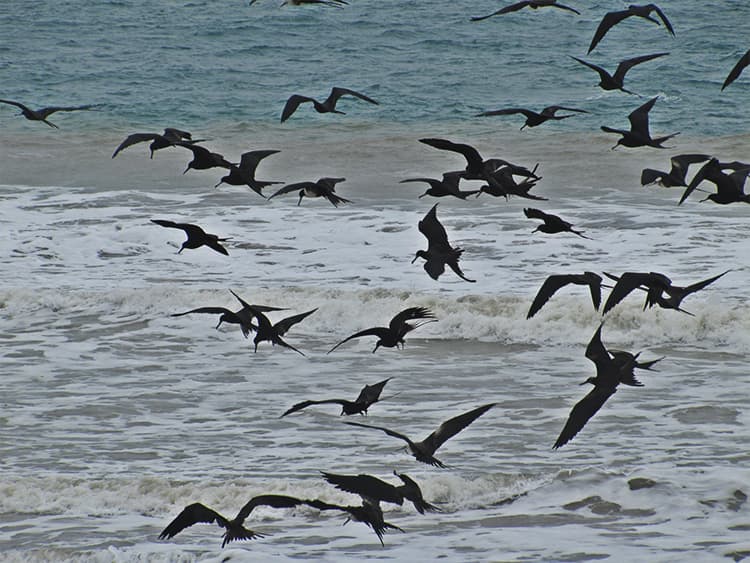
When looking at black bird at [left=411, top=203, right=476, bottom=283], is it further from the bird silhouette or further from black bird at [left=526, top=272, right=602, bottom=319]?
the bird silhouette

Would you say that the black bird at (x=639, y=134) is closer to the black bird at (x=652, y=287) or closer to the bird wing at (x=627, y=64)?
the bird wing at (x=627, y=64)

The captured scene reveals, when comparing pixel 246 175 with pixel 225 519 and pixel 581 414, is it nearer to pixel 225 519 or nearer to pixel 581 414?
pixel 225 519

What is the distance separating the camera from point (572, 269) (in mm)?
15227

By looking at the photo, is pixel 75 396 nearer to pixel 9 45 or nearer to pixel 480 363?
pixel 480 363

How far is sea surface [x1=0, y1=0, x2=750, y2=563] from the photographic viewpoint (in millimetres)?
7652

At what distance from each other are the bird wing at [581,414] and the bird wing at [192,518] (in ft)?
5.30

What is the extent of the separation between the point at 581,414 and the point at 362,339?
7.08 meters

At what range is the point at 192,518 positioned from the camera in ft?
20.2

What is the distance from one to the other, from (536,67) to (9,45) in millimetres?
14198

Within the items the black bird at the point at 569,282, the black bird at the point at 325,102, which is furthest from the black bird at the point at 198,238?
the black bird at the point at 569,282

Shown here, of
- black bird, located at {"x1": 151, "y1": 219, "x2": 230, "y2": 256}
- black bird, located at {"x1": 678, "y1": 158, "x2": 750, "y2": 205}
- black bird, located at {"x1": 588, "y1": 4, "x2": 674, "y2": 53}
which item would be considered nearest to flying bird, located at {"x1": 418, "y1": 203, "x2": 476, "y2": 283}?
black bird, located at {"x1": 151, "y1": 219, "x2": 230, "y2": 256}

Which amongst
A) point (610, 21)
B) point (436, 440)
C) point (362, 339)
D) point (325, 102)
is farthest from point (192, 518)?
point (362, 339)

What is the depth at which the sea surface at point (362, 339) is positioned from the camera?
765cm

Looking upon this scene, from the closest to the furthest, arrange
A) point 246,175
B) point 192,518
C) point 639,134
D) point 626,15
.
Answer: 1. point 192,518
2. point 246,175
3. point 626,15
4. point 639,134
